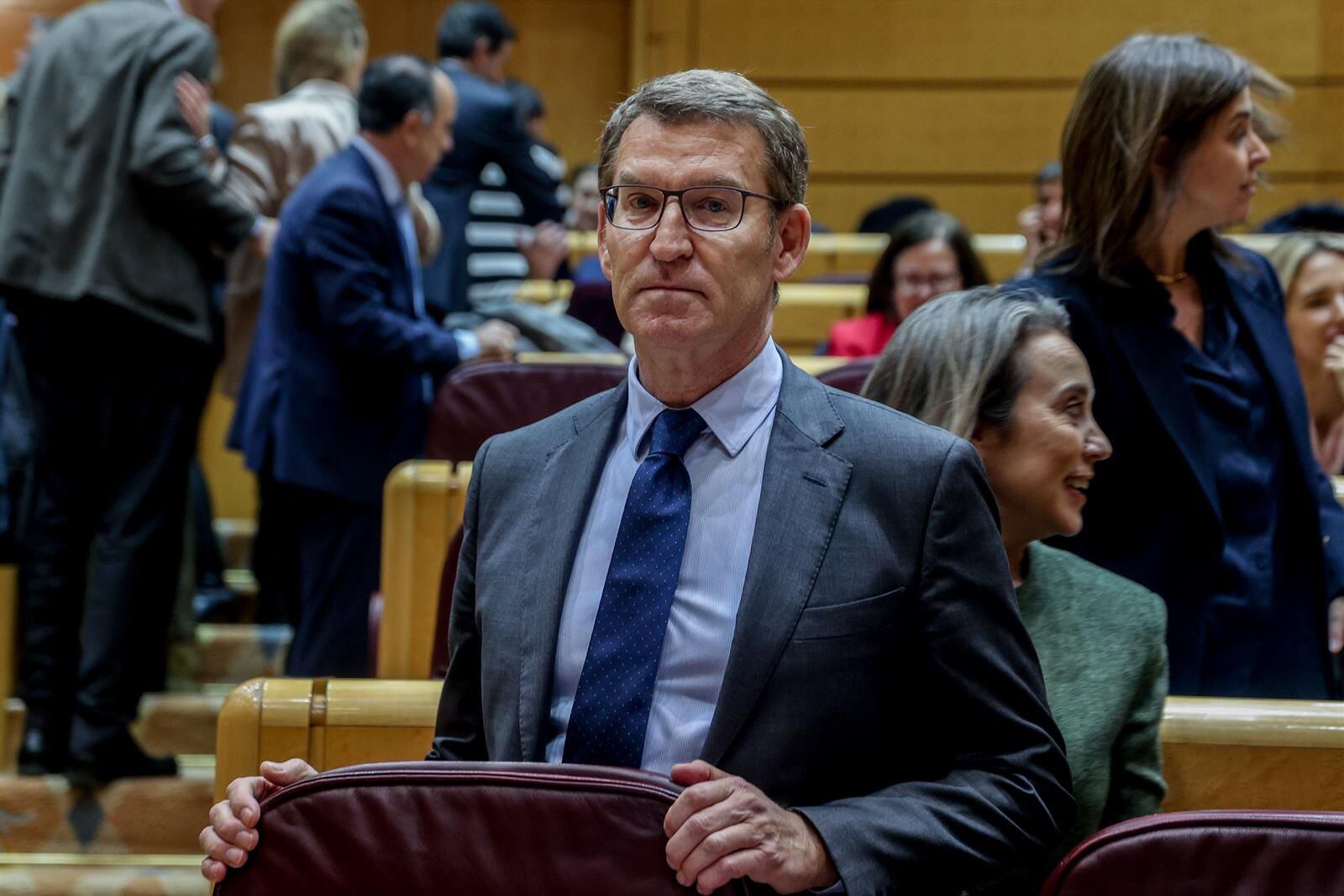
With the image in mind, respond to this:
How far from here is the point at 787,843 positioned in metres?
1.08

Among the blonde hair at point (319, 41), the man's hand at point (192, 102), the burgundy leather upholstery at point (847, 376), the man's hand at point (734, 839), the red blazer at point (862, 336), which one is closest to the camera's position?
the man's hand at point (734, 839)

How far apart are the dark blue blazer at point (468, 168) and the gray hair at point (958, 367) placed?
9.36ft

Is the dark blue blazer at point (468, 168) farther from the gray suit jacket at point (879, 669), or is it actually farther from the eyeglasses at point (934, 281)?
the gray suit jacket at point (879, 669)

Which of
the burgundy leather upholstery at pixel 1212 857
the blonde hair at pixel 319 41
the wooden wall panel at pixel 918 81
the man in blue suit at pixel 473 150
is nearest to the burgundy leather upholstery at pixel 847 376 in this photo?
the burgundy leather upholstery at pixel 1212 857

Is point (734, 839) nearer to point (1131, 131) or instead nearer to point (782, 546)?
point (782, 546)

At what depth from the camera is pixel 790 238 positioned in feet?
4.39

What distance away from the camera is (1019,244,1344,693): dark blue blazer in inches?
73.2

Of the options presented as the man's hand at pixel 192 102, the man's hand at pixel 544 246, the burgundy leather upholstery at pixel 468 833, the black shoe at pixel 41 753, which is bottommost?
the black shoe at pixel 41 753

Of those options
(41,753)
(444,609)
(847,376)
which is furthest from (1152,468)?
(41,753)

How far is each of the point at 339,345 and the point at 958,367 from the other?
5.72ft

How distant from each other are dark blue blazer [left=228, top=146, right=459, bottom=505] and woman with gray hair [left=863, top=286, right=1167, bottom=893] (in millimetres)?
1597

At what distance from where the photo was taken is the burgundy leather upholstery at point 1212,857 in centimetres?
102

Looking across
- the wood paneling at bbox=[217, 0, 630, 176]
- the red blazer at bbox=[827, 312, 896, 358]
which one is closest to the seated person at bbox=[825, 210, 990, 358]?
the red blazer at bbox=[827, 312, 896, 358]

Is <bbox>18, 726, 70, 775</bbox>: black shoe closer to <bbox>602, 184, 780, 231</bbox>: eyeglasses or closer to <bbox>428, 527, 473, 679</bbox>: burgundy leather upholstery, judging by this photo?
<bbox>428, 527, 473, 679</bbox>: burgundy leather upholstery
